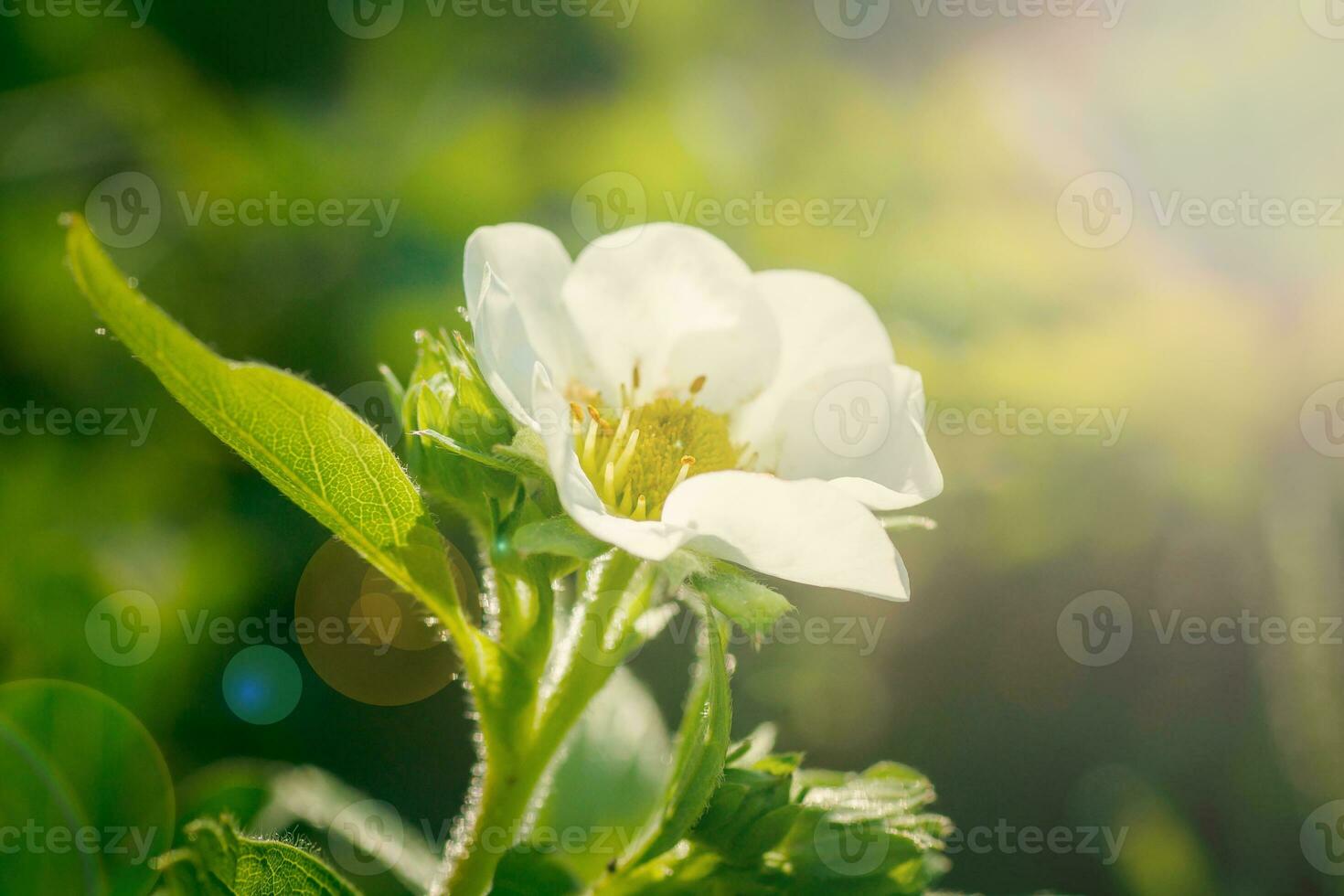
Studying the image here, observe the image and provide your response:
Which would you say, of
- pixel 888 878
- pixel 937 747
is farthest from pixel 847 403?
pixel 937 747

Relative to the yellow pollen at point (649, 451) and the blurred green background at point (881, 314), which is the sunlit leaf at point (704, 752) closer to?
the yellow pollen at point (649, 451)

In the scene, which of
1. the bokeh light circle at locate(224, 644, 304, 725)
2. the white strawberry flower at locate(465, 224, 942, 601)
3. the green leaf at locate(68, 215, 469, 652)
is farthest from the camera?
the bokeh light circle at locate(224, 644, 304, 725)

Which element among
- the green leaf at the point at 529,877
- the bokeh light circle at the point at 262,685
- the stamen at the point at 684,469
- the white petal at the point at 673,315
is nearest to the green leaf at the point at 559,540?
the stamen at the point at 684,469

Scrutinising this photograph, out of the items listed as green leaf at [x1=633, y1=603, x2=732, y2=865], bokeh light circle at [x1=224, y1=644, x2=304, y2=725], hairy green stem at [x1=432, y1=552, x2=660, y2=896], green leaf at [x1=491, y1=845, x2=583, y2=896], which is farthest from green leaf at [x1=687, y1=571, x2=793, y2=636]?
bokeh light circle at [x1=224, y1=644, x2=304, y2=725]

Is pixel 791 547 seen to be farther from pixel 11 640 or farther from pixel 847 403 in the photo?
pixel 11 640

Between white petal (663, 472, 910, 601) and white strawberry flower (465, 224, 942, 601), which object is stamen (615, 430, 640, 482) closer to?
white strawberry flower (465, 224, 942, 601)

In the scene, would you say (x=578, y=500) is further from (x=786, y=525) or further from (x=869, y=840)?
(x=869, y=840)

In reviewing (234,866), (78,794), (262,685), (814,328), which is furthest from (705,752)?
(262,685)
